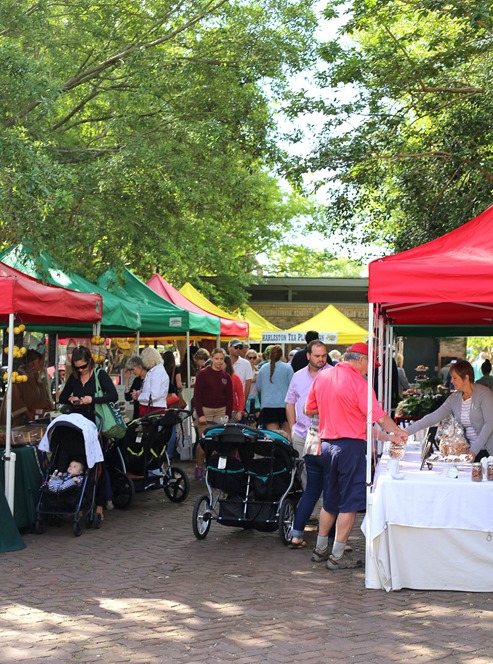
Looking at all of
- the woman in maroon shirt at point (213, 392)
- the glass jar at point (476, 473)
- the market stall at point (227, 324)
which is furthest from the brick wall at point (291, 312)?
the glass jar at point (476, 473)

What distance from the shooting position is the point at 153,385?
12.3 m

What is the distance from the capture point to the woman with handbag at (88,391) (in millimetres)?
9930

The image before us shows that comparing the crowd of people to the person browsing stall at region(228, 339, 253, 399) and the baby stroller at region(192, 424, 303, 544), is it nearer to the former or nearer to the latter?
the baby stroller at region(192, 424, 303, 544)

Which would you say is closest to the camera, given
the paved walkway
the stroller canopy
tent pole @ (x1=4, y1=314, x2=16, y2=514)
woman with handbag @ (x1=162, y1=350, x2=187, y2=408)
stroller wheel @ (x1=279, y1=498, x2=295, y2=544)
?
the paved walkway

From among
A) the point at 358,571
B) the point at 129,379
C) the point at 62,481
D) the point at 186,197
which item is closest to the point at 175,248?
the point at 186,197

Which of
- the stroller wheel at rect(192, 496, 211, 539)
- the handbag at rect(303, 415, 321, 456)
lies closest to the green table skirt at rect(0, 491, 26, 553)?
the stroller wheel at rect(192, 496, 211, 539)

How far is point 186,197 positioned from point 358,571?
7532mm

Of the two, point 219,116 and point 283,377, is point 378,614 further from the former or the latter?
point 219,116

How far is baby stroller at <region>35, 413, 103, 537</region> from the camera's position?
9242 mm

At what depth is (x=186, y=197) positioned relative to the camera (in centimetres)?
1397

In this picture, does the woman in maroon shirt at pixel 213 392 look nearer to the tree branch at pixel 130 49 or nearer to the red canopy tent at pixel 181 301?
the tree branch at pixel 130 49

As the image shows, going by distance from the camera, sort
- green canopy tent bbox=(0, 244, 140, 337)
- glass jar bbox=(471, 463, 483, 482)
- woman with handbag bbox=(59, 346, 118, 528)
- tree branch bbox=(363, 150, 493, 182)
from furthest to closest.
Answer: tree branch bbox=(363, 150, 493, 182)
green canopy tent bbox=(0, 244, 140, 337)
woman with handbag bbox=(59, 346, 118, 528)
glass jar bbox=(471, 463, 483, 482)

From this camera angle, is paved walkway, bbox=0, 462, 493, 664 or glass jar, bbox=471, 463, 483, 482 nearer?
paved walkway, bbox=0, 462, 493, 664

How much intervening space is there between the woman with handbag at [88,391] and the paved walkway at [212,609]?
3.23ft
